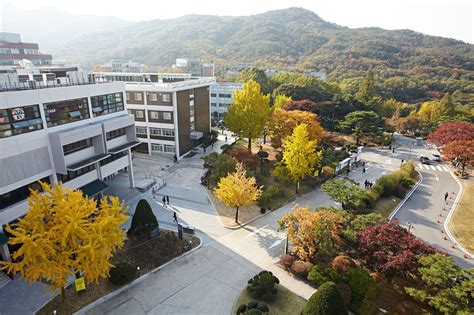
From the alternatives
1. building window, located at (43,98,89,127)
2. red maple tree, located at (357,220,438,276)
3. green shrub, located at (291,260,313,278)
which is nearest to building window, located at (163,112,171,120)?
building window, located at (43,98,89,127)

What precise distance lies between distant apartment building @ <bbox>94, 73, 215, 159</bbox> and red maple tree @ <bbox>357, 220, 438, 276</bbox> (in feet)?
104

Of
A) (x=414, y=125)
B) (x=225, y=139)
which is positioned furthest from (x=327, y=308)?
(x=414, y=125)

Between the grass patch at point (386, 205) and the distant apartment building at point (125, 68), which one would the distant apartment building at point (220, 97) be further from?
the grass patch at point (386, 205)

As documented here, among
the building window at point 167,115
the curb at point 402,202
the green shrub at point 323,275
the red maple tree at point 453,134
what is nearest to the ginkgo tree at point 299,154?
the curb at point 402,202

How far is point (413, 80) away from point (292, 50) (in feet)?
302

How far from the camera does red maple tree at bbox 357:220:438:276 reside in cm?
1825

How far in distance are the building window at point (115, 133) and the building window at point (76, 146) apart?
2.28 metres

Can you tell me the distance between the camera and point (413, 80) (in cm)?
11850

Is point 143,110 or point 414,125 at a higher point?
point 143,110

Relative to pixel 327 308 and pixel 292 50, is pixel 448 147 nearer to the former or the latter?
pixel 327 308

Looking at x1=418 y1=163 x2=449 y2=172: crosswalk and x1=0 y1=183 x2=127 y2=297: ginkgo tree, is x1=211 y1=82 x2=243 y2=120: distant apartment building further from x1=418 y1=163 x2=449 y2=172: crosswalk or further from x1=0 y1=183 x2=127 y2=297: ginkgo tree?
x1=0 y1=183 x2=127 y2=297: ginkgo tree

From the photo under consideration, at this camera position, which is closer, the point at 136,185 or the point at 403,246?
the point at 403,246

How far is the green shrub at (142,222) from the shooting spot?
24.1 meters

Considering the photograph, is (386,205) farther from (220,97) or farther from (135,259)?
(220,97)
